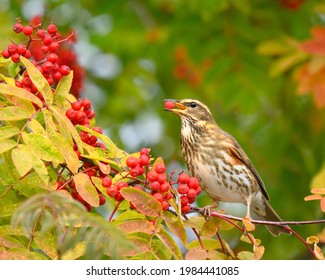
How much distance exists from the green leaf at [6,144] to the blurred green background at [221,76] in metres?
3.59

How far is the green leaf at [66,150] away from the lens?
154 inches

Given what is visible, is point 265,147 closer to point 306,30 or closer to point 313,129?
point 313,129

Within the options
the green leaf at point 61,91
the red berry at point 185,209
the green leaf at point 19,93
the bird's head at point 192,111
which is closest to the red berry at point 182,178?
the red berry at point 185,209

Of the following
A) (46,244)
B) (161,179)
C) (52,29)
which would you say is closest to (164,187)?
(161,179)

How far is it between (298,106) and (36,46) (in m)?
3.90

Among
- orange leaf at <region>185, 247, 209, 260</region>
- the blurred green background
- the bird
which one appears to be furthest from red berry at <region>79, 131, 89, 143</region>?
the blurred green background

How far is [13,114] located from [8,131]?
126 mm

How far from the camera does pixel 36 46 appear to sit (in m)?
6.54

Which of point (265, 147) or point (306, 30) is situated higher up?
point (306, 30)

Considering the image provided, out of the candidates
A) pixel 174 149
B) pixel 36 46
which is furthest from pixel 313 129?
pixel 36 46

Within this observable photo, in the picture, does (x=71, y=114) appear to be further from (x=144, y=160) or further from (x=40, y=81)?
(x=144, y=160)

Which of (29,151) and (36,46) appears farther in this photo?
(36,46)

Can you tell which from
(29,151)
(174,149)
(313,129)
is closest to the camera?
(29,151)

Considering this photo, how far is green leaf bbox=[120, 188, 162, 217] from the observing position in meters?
3.92
